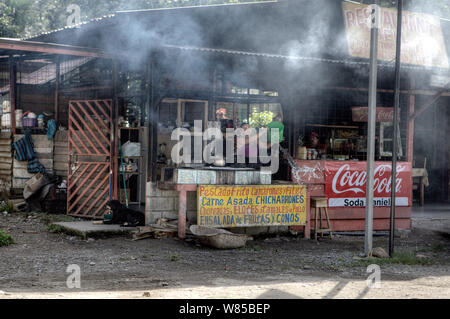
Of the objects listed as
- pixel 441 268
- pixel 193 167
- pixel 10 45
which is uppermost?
pixel 10 45

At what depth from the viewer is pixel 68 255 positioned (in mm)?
9109

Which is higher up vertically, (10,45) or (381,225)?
(10,45)

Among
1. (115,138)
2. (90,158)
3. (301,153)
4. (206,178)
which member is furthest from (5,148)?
(301,153)

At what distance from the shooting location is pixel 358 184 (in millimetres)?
12484

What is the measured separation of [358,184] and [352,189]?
0.20 meters

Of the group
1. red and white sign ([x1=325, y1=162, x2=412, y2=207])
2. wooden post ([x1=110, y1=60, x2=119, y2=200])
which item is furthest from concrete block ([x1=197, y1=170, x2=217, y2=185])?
wooden post ([x1=110, y1=60, x2=119, y2=200])

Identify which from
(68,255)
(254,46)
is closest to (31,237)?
(68,255)

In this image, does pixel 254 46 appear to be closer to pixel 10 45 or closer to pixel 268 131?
pixel 268 131

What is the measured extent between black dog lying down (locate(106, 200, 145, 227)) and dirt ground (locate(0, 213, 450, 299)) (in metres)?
0.67

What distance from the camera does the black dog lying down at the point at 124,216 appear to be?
444 inches
